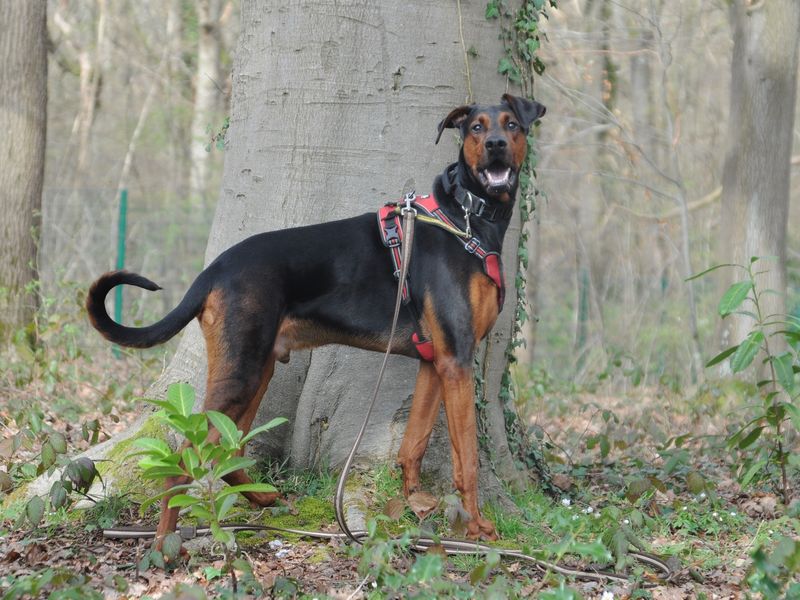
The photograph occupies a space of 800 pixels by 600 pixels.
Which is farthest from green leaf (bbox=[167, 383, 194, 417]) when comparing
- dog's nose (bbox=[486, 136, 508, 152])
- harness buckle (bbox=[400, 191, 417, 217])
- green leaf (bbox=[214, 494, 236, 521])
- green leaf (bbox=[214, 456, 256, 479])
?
dog's nose (bbox=[486, 136, 508, 152])

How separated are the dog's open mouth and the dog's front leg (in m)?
0.81

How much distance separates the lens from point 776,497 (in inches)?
203

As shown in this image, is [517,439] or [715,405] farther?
[715,405]

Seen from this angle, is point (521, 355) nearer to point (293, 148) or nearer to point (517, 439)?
point (517, 439)

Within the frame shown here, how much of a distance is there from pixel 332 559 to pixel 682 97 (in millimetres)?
16836

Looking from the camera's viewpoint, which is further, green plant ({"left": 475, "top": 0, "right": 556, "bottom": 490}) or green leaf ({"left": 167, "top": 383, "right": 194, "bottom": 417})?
green plant ({"left": 475, "top": 0, "right": 556, "bottom": 490})

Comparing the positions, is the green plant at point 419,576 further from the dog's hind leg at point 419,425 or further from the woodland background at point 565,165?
the woodland background at point 565,165

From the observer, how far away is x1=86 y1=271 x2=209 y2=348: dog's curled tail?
3889 millimetres

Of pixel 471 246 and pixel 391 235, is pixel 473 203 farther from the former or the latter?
pixel 391 235

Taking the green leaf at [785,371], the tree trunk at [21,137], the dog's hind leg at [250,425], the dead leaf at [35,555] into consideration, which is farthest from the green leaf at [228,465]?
the tree trunk at [21,137]

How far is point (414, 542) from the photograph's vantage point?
4.00 metres

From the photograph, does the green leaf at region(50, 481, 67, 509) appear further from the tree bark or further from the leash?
the tree bark

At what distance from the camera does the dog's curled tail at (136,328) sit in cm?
389

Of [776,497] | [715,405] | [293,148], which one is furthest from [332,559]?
[715,405]
